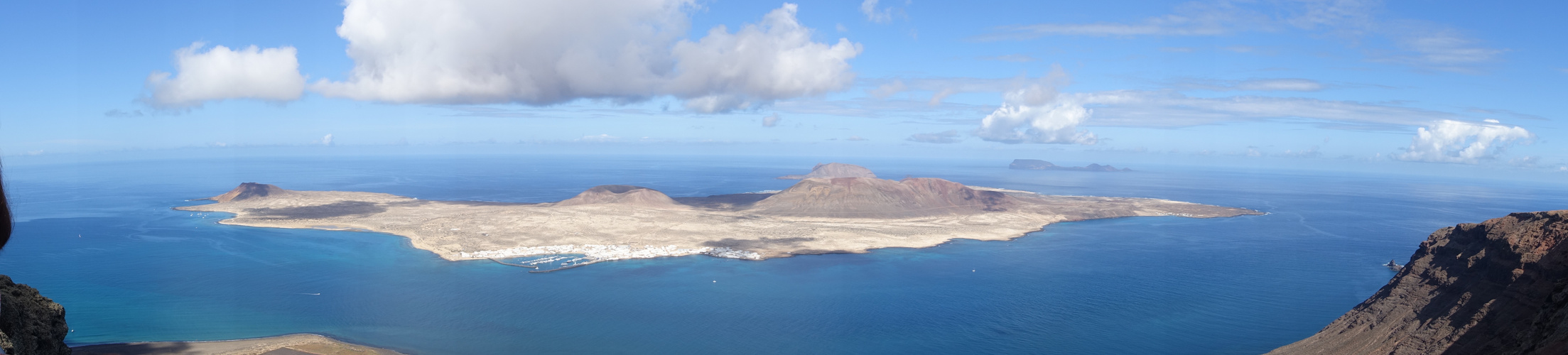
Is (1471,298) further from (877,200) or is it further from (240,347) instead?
(877,200)

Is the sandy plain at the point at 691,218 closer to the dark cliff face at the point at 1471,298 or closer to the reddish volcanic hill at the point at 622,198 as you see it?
the reddish volcanic hill at the point at 622,198

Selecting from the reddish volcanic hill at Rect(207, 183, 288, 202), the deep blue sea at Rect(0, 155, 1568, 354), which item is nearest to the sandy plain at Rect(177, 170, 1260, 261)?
the reddish volcanic hill at Rect(207, 183, 288, 202)

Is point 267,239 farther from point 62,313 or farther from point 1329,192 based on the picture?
point 1329,192

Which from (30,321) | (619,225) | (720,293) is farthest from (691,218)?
(30,321)

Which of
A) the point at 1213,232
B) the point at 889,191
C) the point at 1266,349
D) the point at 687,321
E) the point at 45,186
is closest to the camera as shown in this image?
the point at 1266,349

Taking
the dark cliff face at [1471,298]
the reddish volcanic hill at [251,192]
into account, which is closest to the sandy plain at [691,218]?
the reddish volcanic hill at [251,192]

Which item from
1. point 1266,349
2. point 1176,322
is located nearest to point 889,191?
point 1176,322

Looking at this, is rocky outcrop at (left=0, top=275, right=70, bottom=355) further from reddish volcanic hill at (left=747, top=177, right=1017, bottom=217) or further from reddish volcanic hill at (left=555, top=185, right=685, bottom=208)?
reddish volcanic hill at (left=555, top=185, right=685, bottom=208)

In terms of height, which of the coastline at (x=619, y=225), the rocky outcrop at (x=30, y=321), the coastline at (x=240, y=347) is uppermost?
the rocky outcrop at (x=30, y=321)
